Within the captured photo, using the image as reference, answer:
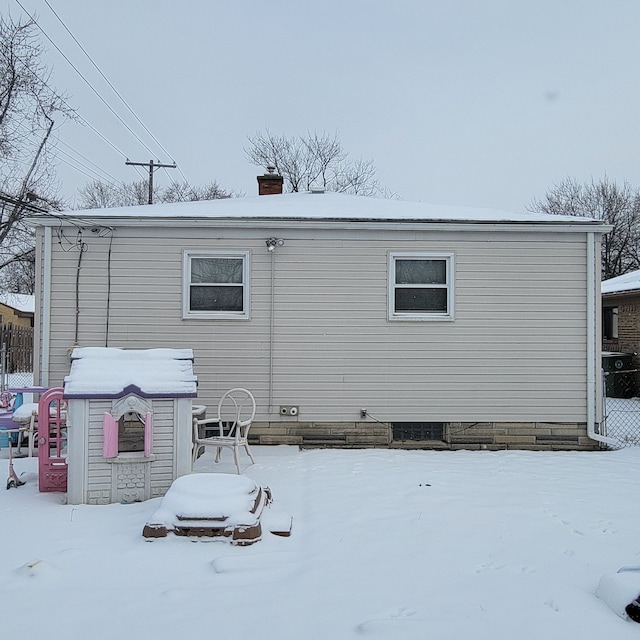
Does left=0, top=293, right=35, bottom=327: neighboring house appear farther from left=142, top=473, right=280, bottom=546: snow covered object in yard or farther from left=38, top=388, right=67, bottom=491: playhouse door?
left=142, top=473, right=280, bottom=546: snow covered object in yard

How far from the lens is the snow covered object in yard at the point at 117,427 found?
5.16 metres

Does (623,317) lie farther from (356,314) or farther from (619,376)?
(356,314)

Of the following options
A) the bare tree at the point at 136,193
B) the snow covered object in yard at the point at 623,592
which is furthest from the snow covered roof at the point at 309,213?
the bare tree at the point at 136,193

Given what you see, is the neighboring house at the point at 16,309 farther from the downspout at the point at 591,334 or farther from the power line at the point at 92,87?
the downspout at the point at 591,334

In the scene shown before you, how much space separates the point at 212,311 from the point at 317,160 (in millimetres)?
23650

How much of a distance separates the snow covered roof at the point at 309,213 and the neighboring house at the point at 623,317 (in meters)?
7.75

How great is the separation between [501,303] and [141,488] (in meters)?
5.29

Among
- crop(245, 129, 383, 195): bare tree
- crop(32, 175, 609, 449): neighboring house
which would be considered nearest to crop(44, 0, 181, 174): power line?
crop(245, 129, 383, 195): bare tree

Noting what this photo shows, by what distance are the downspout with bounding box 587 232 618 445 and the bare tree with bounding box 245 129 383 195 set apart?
22.6m

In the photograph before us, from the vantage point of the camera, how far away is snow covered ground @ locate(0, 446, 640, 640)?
9.89 ft

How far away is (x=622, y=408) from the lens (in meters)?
12.1

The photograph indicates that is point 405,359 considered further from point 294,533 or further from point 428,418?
point 294,533

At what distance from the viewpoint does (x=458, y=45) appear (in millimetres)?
13789

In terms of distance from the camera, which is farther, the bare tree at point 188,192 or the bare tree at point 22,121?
the bare tree at point 188,192
